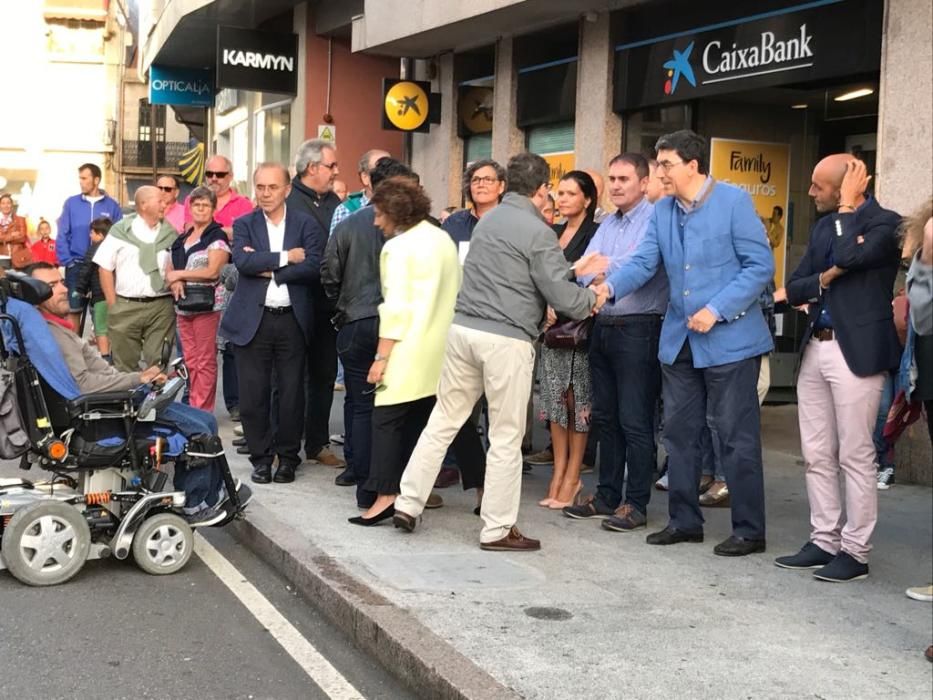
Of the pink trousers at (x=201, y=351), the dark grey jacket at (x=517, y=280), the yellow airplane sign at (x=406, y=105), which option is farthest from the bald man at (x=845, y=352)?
the yellow airplane sign at (x=406, y=105)

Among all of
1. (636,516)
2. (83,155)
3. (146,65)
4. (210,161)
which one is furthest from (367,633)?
(83,155)

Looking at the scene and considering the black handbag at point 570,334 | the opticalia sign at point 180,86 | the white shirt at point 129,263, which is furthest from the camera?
the opticalia sign at point 180,86

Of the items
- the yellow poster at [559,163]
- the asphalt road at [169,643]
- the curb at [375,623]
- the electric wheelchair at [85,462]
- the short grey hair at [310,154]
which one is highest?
the yellow poster at [559,163]

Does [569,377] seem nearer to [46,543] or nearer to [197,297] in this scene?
[46,543]

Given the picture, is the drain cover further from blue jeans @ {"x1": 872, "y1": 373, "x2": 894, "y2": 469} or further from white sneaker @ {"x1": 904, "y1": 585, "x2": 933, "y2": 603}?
blue jeans @ {"x1": 872, "y1": 373, "x2": 894, "y2": 469}

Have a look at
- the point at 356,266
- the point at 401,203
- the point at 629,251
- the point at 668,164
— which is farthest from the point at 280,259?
the point at 668,164

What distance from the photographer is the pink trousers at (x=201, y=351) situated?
32.5ft

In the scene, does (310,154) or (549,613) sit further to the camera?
(310,154)

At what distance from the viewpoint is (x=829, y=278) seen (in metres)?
6.10

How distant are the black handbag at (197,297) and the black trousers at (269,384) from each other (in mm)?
1450

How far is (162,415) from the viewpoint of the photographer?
261 inches

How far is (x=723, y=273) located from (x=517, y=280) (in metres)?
0.99

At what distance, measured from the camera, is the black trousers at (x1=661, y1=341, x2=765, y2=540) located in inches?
254

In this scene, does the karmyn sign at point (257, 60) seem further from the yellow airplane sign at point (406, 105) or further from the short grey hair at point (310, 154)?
the short grey hair at point (310, 154)
